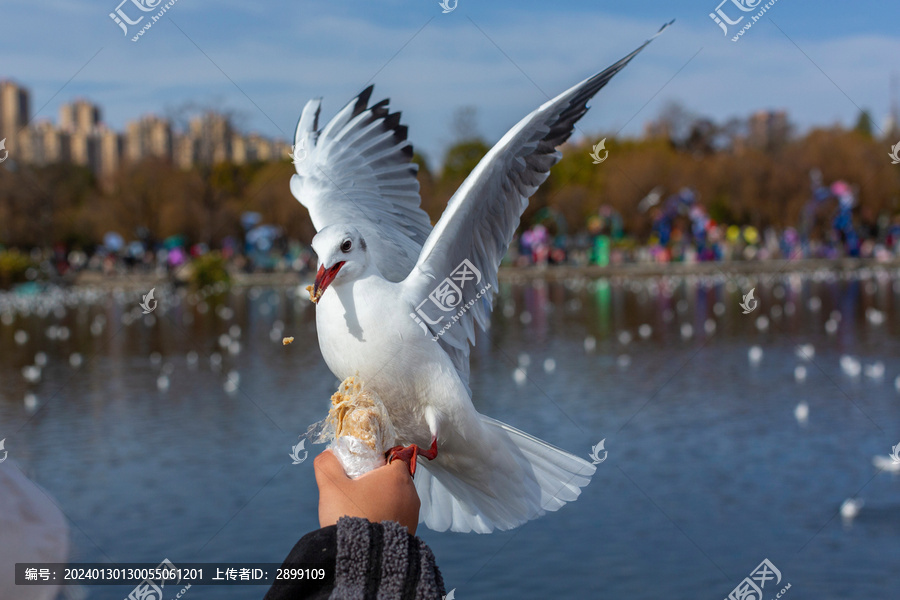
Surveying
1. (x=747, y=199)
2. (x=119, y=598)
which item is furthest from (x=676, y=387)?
(x=747, y=199)

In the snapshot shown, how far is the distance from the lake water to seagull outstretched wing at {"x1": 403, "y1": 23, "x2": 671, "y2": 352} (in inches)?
162

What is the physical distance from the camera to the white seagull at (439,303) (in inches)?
133

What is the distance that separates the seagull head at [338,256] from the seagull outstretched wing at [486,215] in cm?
25

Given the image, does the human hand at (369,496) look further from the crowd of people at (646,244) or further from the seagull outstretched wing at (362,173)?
the crowd of people at (646,244)

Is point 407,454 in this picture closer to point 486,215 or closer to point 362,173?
point 486,215

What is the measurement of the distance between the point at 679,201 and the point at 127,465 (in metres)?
45.9

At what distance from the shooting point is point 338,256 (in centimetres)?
336

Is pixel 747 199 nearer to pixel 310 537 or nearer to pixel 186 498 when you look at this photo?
pixel 186 498

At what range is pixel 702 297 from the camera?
102 ft

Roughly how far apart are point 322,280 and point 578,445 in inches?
358

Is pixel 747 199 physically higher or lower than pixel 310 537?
higher

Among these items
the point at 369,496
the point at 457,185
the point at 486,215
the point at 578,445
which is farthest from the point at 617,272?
the point at 369,496

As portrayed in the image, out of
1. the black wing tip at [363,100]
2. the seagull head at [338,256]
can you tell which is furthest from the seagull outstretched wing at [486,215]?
the black wing tip at [363,100]

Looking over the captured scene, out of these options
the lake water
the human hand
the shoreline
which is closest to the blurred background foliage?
the shoreline
